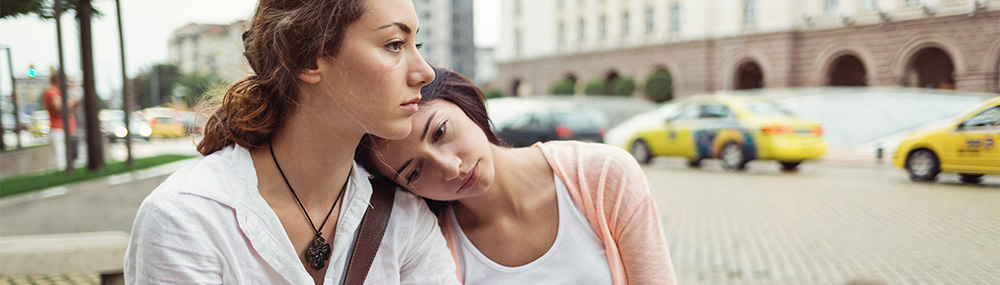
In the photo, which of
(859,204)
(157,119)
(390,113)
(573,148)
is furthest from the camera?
(157,119)

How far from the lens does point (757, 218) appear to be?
6949mm

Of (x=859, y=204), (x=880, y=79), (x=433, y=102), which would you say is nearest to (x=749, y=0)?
(x=859, y=204)

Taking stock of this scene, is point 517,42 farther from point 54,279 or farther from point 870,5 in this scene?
point 870,5

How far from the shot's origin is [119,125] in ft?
27.1

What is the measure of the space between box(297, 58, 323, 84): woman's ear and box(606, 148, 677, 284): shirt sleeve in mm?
1006

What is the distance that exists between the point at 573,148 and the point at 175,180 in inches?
49.5

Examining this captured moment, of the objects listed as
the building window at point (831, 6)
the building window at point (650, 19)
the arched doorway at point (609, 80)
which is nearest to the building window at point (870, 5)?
the building window at point (831, 6)

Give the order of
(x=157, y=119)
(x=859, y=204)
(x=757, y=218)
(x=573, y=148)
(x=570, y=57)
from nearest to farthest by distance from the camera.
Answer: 1. (x=573, y=148)
2. (x=859, y=204)
3. (x=757, y=218)
4. (x=157, y=119)
5. (x=570, y=57)

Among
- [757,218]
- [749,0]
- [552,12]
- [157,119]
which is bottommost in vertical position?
[757,218]

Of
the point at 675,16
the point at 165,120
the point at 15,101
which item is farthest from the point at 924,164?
the point at 675,16

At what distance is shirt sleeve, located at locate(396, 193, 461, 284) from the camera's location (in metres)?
1.88

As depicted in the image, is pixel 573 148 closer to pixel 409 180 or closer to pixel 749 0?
pixel 409 180

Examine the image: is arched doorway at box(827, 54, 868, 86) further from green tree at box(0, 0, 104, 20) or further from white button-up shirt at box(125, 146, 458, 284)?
green tree at box(0, 0, 104, 20)

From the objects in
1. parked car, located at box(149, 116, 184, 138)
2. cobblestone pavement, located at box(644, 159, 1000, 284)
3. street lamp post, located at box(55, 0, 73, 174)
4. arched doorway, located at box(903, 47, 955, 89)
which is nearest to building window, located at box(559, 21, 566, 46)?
cobblestone pavement, located at box(644, 159, 1000, 284)
